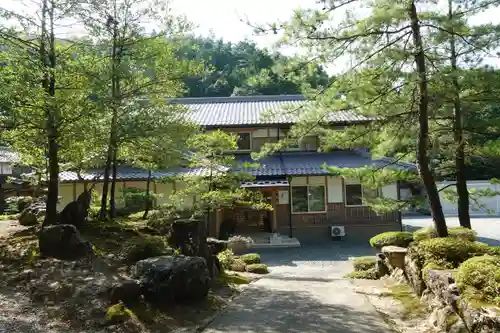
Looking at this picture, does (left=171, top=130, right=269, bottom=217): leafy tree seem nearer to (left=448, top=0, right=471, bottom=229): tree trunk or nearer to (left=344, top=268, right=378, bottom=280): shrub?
(left=344, top=268, right=378, bottom=280): shrub


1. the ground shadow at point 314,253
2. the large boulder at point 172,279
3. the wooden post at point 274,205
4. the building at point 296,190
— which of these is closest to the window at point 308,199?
the building at point 296,190

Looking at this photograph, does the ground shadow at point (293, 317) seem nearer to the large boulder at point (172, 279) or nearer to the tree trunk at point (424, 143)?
the large boulder at point (172, 279)

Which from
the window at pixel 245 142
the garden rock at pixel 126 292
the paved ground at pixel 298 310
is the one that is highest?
the window at pixel 245 142

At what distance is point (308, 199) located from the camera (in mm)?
21562

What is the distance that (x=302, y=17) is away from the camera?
6.68 metres

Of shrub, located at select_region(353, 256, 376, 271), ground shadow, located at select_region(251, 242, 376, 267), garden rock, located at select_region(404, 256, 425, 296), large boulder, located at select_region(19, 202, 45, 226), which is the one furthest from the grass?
large boulder, located at select_region(19, 202, 45, 226)

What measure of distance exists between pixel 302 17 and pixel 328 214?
1559 centimetres

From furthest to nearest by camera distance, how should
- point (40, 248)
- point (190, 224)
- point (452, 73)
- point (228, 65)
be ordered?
1. point (228, 65)
2. point (190, 224)
3. point (40, 248)
4. point (452, 73)

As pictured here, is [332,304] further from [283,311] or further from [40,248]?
[40,248]

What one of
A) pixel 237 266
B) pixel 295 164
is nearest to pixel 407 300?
pixel 237 266

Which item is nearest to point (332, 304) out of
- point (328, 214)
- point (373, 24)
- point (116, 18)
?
point (373, 24)

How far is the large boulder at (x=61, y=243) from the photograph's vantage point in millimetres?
7051

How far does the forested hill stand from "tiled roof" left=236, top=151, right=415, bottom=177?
3.93 meters

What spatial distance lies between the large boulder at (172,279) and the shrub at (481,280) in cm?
362
